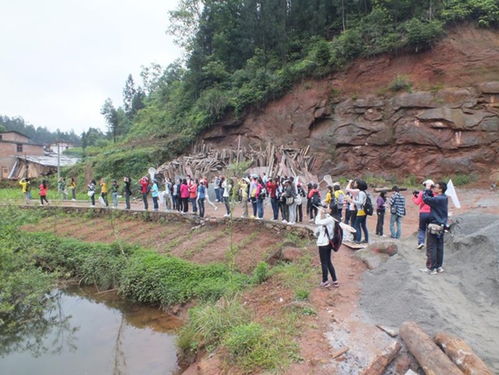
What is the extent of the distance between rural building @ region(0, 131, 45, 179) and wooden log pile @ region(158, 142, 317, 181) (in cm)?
2482

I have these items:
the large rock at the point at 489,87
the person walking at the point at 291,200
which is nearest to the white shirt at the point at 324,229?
the person walking at the point at 291,200

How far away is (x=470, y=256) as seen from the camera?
759 centimetres

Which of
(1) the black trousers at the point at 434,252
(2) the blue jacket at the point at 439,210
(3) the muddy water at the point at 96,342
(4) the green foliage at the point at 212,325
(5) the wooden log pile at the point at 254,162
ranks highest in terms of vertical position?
Result: (5) the wooden log pile at the point at 254,162

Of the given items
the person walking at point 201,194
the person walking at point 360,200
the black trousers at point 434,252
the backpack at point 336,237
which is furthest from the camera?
the person walking at point 201,194

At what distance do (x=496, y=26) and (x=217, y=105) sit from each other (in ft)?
58.6

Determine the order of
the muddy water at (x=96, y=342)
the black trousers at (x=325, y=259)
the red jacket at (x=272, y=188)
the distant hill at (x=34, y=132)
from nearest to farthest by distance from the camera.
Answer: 1. the black trousers at (x=325, y=259)
2. the muddy water at (x=96, y=342)
3. the red jacket at (x=272, y=188)
4. the distant hill at (x=34, y=132)

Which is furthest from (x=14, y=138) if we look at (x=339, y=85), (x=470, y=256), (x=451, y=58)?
(x=470, y=256)

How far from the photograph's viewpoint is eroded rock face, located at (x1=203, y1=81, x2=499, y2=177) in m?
18.9

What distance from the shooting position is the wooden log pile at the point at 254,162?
21.4 metres

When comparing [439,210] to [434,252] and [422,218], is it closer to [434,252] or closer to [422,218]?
[434,252]

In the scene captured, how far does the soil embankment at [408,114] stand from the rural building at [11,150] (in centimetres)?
3158

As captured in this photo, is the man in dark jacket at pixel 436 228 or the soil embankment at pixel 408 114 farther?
the soil embankment at pixel 408 114

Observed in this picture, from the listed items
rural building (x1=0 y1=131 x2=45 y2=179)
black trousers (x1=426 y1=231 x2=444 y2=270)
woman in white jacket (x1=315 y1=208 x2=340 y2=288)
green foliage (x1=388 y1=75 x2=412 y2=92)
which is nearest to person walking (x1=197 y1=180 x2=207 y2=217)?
woman in white jacket (x1=315 y1=208 x2=340 y2=288)

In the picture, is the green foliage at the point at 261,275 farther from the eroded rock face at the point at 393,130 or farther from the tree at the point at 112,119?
the tree at the point at 112,119
